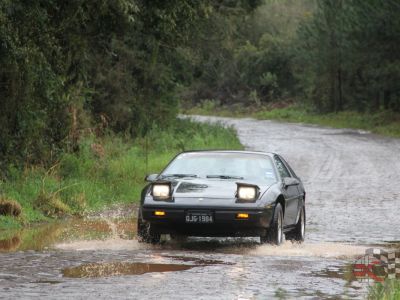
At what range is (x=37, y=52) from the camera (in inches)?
752

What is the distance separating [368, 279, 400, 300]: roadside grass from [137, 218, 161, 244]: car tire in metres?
4.61

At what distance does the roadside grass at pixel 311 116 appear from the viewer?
202 feet

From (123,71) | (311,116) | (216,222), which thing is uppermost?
(123,71)

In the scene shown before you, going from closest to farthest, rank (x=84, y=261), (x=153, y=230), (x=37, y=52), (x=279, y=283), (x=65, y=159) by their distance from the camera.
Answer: (x=279, y=283) → (x=84, y=261) → (x=153, y=230) → (x=37, y=52) → (x=65, y=159)

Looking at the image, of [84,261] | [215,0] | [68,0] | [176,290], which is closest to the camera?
[176,290]

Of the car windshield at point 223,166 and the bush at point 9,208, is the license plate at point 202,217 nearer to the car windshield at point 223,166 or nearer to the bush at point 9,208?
the car windshield at point 223,166

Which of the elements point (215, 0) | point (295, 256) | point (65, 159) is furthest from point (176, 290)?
point (215, 0)

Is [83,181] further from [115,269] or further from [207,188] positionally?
[115,269]

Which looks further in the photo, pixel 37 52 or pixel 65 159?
pixel 65 159

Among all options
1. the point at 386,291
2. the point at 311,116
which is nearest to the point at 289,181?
the point at 386,291

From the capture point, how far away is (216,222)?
1335 cm

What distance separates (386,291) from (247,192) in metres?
4.69

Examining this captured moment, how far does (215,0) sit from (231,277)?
29899mm

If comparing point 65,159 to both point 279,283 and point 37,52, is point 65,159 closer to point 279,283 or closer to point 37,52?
point 37,52
